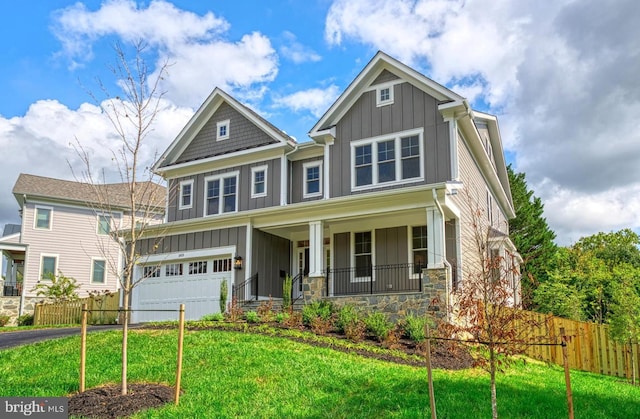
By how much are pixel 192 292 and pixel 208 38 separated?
28.1 ft

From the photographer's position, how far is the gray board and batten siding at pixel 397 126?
16016 mm

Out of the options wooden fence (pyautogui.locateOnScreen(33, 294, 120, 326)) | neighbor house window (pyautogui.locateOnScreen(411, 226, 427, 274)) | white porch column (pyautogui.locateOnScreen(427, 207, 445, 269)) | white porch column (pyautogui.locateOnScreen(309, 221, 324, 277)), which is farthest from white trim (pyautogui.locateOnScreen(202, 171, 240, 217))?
white porch column (pyautogui.locateOnScreen(427, 207, 445, 269))

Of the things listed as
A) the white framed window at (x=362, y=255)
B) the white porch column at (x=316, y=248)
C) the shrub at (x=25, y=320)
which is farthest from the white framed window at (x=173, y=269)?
the shrub at (x=25, y=320)

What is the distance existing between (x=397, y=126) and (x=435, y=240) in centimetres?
441

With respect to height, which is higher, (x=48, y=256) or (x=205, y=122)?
(x=205, y=122)

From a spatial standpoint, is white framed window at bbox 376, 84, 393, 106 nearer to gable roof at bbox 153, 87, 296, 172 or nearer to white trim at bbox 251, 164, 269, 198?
gable roof at bbox 153, 87, 296, 172

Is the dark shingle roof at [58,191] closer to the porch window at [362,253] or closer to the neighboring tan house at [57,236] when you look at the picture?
the neighboring tan house at [57,236]

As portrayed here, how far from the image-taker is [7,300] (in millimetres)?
26781

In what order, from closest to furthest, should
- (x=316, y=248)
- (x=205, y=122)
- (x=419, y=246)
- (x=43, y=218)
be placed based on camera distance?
(x=316, y=248) < (x=419, y=246) < (x=205, y=122) < (x=43, y=218)

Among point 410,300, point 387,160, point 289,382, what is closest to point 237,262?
point 387,160

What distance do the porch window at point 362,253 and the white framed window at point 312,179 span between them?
2.07m

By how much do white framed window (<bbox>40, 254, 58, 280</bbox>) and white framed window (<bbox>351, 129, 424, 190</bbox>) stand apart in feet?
61.5

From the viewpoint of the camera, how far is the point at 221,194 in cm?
1970

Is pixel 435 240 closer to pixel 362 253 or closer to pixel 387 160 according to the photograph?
pixel 362 253
